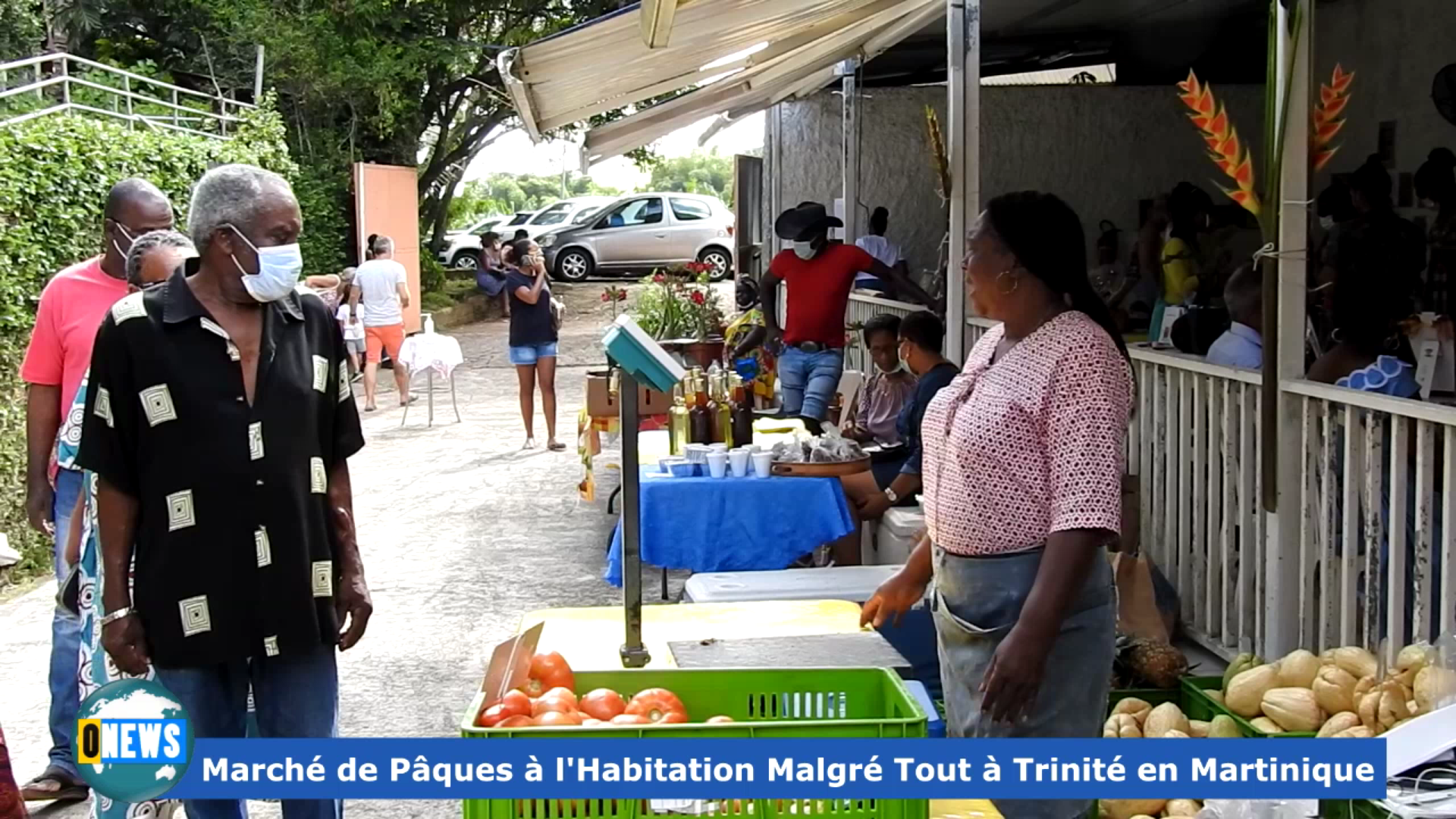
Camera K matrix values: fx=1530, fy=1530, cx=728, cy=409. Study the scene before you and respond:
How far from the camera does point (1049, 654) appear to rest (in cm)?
290

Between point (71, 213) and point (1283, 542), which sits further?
point (71, 213)

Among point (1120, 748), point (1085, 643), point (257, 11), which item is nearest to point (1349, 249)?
point (1085, 643)

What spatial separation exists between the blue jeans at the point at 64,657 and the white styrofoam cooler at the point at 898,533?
305cm

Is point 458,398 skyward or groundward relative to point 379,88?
groundward

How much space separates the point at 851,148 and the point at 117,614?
35.2 ft

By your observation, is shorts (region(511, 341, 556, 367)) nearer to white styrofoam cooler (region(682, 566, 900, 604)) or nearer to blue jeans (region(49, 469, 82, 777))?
white styrofoam cooler (region(682, 566, 900, 604))

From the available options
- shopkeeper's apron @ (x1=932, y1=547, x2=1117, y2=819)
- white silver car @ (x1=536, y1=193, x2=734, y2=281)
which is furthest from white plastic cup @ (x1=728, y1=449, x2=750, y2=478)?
white silver car @ (x1=536, y1=193, x2=734, y2=281)

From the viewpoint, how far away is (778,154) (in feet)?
54.5

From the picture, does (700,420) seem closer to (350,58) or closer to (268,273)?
(268,273)

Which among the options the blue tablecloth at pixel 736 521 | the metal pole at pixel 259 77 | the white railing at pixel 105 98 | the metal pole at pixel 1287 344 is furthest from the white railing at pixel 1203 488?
the metal pole at pixel 259 77

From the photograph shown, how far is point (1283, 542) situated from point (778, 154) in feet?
39.4

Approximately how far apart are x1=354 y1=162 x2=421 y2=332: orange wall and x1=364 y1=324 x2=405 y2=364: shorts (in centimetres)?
446

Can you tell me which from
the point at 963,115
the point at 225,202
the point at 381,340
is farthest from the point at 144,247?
the point at 381,340

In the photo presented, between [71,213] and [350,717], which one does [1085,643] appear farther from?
[71,213]
